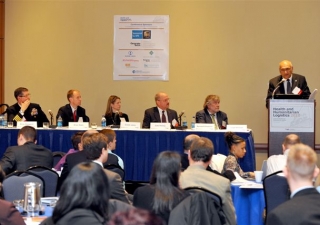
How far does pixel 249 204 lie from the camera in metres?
5.80

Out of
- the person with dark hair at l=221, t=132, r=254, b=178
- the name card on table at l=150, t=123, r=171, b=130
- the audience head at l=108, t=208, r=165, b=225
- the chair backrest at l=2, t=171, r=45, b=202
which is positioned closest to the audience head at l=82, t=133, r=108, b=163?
the chair backrest at l=2, t=171, r=45, b=202

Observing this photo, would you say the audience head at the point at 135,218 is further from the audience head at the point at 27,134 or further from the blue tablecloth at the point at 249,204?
the audience head at the point at 27,134

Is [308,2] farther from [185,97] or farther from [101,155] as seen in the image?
[101,155]

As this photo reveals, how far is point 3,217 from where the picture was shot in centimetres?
322

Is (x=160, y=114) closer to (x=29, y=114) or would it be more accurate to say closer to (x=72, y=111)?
(x=72, y=111)

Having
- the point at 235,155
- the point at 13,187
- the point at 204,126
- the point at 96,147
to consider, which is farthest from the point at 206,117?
the point at 13,187

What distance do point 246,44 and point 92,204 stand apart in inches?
333

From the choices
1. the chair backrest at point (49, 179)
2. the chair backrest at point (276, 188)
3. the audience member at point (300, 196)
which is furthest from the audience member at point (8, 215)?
the chair backrest at point (276, 188)

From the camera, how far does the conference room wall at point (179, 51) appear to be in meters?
10.7

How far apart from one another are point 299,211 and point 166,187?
3.72 feet

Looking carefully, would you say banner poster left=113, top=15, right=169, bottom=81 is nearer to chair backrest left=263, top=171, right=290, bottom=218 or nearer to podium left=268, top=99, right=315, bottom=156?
podium left=268, top=99, right=315, bottom=156

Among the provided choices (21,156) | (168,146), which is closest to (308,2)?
(168,146)

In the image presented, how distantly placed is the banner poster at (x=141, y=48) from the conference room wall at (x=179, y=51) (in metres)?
0.11

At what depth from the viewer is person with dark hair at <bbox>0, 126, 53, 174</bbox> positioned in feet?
19.7
